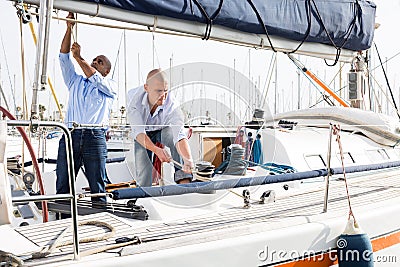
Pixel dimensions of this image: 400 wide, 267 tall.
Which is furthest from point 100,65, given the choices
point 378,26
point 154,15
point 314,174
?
point 378,26

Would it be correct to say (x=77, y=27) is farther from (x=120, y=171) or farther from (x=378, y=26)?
(x=378, y=26)

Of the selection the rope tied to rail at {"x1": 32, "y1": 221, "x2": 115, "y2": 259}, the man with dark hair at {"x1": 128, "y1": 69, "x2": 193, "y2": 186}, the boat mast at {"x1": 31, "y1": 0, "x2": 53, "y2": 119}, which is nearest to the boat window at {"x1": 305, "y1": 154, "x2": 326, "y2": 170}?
the man with dark hair at {"x1": 128, "y1": 69, "x2": 193, "y2": 186}

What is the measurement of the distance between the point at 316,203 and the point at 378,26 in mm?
3991

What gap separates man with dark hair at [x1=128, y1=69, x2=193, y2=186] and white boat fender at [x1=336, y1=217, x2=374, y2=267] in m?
1.27

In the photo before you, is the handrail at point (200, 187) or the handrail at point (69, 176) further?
the handrail at point (200, 187)

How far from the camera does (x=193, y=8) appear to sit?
11.6 feet

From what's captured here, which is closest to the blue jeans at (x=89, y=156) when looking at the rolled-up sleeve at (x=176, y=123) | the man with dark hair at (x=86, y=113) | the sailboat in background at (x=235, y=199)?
the man with dark hair at (x=86, y=113)

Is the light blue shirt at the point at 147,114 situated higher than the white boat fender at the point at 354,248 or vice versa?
the light blue shirt at the point at 147,114

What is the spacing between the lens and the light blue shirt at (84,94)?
396cm

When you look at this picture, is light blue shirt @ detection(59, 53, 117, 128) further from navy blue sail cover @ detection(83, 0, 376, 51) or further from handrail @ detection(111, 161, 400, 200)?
handrail @ detection(111, 161, 400, 200)

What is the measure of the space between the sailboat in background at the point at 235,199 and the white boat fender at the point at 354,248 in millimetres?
56

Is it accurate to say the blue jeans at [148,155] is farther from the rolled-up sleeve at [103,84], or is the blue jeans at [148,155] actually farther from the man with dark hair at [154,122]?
A: the rolled-up sleeve at [103,84]

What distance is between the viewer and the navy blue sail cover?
11.3ft

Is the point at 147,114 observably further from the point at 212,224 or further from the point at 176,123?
the point at 212,224
